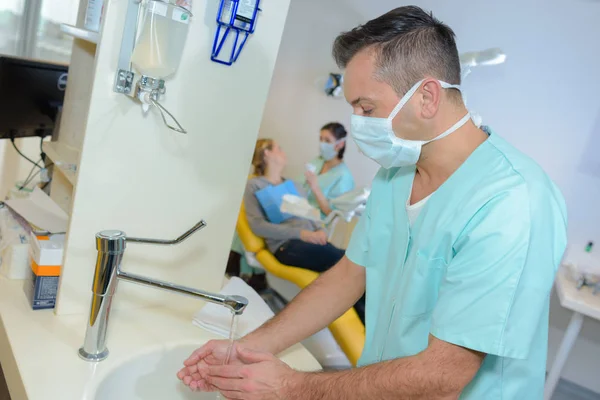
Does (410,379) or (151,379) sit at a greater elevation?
(410,379)

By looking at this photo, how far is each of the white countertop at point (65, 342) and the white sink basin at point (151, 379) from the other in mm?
18

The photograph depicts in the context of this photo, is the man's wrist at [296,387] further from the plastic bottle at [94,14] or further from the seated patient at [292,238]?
the seated patient at [292,238]

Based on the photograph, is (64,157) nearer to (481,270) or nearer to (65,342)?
(65,342)

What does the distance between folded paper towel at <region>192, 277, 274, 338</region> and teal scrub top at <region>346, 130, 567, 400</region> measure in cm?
34

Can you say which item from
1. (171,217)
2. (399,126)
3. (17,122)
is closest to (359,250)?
(399,126)

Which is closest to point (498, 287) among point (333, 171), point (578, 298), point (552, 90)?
point (578, 298)

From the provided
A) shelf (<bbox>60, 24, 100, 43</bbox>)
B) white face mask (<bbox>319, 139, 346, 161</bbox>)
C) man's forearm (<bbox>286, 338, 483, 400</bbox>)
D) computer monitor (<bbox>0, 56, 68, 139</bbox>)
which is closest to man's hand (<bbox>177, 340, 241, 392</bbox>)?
man's forearm (<bbox>286, 338, 483, 400</bbox>)

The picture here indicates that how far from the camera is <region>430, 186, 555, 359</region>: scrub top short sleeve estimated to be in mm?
843

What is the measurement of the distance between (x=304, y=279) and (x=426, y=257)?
1.81 m

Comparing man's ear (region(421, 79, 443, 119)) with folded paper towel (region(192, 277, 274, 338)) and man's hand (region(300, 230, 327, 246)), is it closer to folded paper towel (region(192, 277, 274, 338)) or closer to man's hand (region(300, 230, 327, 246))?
folded paper towel (region(192, 277, 274, 338))

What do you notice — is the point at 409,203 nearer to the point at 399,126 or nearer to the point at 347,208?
the point at 399,126

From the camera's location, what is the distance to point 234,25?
1.15 metres

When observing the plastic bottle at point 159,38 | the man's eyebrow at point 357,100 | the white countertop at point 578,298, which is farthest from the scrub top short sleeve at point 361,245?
the white countertop at point 578,298

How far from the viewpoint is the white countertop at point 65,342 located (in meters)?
0.97
